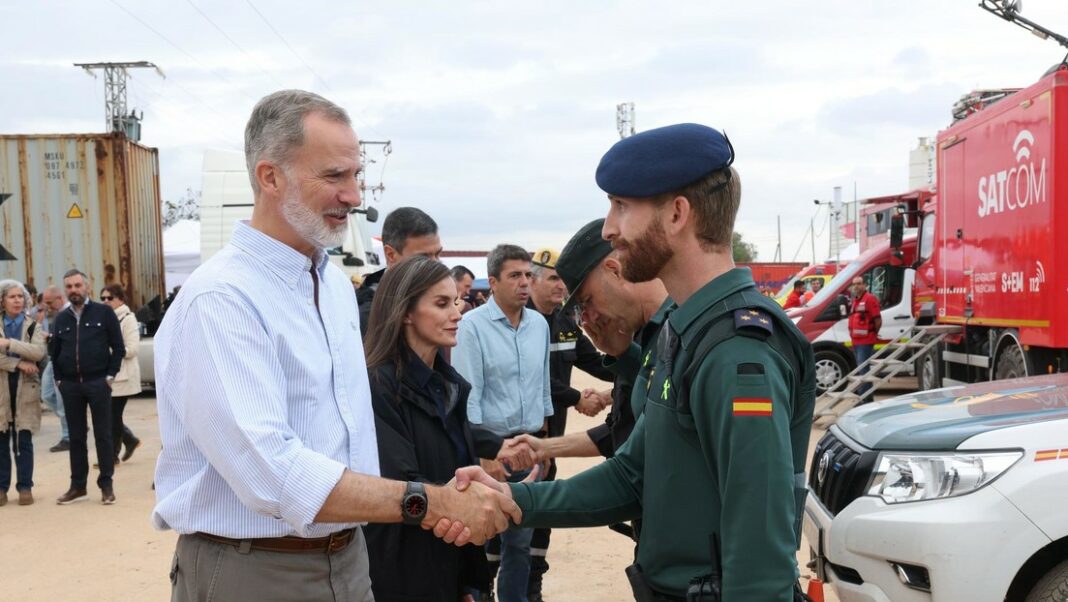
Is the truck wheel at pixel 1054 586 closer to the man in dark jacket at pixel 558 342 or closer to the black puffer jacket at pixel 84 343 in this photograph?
the man in dark jacket at pixel 558 342

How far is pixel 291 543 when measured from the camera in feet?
7.39

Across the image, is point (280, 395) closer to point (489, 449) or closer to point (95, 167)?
point (489, 449)

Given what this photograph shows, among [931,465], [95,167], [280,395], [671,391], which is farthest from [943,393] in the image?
[95,167]

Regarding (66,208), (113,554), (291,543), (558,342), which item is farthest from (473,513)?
(66,208)

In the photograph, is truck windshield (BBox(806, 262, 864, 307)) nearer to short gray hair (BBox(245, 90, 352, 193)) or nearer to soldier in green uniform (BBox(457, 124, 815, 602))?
soldier in green uniform (BBox(457, 124, 815, 602))

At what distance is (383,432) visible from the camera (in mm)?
3123

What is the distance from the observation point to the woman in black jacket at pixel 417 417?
3.04 metres

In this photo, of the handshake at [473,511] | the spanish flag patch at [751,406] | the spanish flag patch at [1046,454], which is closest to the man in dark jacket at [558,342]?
the spanish flag patch at [1046,454]

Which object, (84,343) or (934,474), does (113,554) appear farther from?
(934,474)

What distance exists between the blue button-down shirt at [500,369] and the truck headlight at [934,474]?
1952 mm

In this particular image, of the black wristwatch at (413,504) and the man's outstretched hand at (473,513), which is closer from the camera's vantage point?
the black wristwatch at (413,504)

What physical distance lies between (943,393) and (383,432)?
318 centimetres

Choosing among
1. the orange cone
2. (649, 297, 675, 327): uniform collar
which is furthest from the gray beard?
the orange cone

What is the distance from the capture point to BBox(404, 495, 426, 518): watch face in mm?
2307
